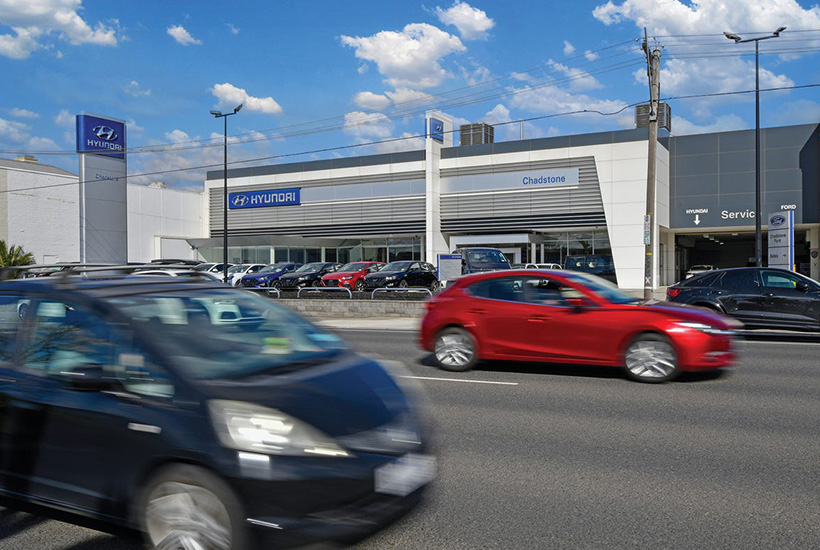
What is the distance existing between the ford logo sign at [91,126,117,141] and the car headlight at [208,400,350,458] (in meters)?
43.1

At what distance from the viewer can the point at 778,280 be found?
13.8 meters

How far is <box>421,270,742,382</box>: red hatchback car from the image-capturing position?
29.1 ft

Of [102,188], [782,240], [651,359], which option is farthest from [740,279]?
[102,188]

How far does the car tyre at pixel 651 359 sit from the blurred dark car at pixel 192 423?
5636mm

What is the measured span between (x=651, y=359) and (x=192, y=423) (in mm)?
7090

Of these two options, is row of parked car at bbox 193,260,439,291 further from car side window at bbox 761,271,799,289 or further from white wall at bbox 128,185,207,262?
white wall at bbox 128,185,207,262

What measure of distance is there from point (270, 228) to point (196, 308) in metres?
48.7

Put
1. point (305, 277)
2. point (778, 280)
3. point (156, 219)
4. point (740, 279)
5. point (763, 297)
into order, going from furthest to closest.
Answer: point (156, 219) < point (305, 277) < point (740, 279) < point (778, 280) < point (763, 297)

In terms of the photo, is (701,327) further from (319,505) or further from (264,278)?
(264,278)

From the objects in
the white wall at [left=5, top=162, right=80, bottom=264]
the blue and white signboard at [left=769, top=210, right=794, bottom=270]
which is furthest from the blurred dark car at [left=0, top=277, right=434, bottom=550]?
the white wall at [left=5, top=162, right=80, bottom=264]

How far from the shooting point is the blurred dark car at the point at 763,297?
43.9 feet

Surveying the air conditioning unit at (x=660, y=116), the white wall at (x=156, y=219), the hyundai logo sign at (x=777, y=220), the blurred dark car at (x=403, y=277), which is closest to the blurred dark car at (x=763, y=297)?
the hyundai logo sign at (x=777, y=220)

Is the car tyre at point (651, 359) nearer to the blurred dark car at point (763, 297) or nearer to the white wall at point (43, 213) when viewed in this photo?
the blurred dark car at point (763, 297)

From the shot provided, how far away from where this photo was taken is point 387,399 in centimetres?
393
